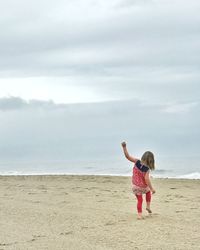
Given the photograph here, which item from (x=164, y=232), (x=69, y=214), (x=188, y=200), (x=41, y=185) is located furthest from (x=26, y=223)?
(x=41, y=185)

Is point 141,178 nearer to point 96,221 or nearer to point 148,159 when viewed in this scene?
point 148,159

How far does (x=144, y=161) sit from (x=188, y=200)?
3764 millimetres

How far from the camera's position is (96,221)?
11.4m

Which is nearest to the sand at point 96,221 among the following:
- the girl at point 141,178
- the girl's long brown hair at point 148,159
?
the girl at point 141,178

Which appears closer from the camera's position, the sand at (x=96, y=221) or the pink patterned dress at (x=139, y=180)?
the sand at (x=96, y=221)

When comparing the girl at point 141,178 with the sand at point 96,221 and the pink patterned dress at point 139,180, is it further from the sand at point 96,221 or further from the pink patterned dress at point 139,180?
the sand at point 96,221

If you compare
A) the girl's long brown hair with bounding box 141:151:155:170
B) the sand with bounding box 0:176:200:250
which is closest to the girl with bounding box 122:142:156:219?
the girl's long brown hair with bounding box 141:151:155:170

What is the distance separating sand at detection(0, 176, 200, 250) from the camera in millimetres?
9438

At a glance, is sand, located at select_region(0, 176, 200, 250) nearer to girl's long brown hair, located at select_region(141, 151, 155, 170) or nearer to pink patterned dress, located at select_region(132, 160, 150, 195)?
pink patterned dress, located at select_region(132, 160, 150, 195)

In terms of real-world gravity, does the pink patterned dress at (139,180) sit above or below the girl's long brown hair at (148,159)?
below

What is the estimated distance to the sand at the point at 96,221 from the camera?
9438mm

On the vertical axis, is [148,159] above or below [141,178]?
above

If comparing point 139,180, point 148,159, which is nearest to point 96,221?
point 139,180

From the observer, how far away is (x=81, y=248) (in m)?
9.11
